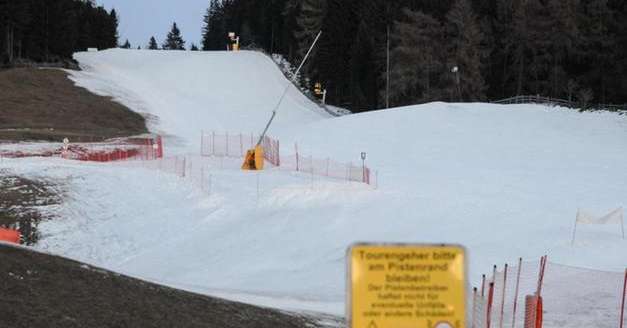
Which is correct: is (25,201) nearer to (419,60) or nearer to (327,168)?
(327,168)

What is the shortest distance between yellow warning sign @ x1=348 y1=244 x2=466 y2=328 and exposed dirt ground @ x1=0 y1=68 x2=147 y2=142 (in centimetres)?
4085

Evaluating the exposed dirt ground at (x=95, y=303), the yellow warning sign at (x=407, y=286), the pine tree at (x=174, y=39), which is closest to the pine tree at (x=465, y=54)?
the exposed dirt ground at (x=95, y=303)

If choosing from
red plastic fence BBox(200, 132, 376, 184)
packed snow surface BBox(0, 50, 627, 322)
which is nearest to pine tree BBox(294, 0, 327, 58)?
red plastic fence BBox(200, 132, 376, 184)

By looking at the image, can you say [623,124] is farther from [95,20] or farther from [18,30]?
[95,20]

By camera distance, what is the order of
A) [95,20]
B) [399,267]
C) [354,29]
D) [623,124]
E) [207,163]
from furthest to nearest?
[95,20], [354,29], [623,124], [207,163], [399,267]

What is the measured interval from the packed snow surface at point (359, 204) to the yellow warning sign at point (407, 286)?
1186 centimetres

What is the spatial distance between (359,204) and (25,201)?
12274 mm

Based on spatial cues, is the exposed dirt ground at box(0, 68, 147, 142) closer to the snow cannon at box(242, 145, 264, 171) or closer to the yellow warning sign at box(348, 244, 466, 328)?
the snow cannon at box(242, 145, 264, 171)

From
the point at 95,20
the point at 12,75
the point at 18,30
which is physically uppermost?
the point at 95,20

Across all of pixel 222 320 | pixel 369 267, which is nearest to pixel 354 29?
pixel 222 320

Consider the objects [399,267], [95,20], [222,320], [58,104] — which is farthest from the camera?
[95,20]

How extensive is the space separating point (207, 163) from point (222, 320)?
2863 cm

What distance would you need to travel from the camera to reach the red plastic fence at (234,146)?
140 feet

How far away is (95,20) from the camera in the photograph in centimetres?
12925
